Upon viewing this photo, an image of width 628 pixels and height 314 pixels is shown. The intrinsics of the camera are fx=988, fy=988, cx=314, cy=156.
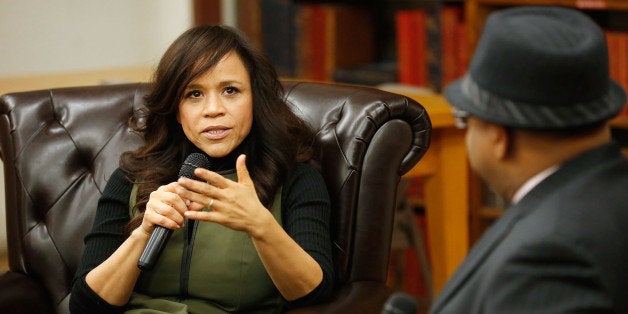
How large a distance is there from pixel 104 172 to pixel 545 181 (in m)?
1.33

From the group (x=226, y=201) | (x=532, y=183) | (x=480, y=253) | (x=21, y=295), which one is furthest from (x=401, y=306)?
(x=21, y=295)

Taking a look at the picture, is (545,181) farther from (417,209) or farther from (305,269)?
(417,209)

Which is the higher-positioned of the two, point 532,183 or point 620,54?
point 532,183

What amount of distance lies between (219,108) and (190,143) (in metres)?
0.17

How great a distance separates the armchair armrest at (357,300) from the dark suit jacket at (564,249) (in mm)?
690

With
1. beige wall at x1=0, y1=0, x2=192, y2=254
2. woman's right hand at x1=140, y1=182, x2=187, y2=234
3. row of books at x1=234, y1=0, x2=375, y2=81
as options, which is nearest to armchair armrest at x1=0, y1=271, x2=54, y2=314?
woman's right hand at x1=140, y1=182, x2=187, y2=234

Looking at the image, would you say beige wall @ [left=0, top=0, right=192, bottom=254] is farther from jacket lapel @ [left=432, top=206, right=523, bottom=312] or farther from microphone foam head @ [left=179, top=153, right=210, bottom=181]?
jacket lapel @ [left=432, top=206, right=523, bottom=312]

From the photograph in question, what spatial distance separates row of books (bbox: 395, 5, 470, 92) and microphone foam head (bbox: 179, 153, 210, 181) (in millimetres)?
1736

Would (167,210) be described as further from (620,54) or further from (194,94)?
(620,54)

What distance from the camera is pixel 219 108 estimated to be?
2023 millimetres

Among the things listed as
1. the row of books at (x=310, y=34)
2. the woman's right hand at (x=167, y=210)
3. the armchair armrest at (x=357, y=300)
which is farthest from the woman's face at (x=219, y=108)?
the row of books at (x=310, y=34)

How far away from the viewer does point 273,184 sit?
2.06 meters

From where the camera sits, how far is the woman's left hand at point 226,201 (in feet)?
5.66

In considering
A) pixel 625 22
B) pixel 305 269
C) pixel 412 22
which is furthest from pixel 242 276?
pixel 625 22
